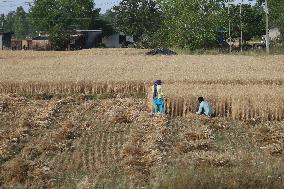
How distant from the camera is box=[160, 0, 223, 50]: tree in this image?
5570cm

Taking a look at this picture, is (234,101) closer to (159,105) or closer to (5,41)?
(159,105)

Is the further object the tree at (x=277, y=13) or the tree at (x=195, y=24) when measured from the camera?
the tree at (x=277, y=13)

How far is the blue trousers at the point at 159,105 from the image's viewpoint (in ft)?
60.7

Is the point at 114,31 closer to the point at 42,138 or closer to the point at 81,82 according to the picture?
the point at 81,82

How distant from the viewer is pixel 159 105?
18641 millimetres

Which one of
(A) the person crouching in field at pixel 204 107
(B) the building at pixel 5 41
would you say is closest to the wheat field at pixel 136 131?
(A) the person crouching in field at pixel 204 107

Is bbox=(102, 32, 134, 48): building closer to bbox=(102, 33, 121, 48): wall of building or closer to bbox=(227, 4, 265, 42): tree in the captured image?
bbox=(102, 33, 121, 48): wall of building

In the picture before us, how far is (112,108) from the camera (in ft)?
68.6

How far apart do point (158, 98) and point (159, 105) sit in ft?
0.95

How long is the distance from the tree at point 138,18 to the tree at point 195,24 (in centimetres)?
1967

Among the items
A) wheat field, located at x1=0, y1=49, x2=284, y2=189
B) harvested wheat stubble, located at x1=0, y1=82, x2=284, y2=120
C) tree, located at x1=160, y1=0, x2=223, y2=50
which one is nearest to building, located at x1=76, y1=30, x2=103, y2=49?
tree, located at x1=160, y1=0, x2=223, y2=50

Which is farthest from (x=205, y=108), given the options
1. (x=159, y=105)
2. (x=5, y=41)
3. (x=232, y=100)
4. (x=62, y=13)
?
(x=62, y=13)

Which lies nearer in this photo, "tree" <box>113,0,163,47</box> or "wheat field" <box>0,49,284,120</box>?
"wheat field" <box>0,49,284,120</box>

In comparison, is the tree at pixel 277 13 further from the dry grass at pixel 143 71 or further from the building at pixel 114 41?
the dry grass at pixel 143 71
